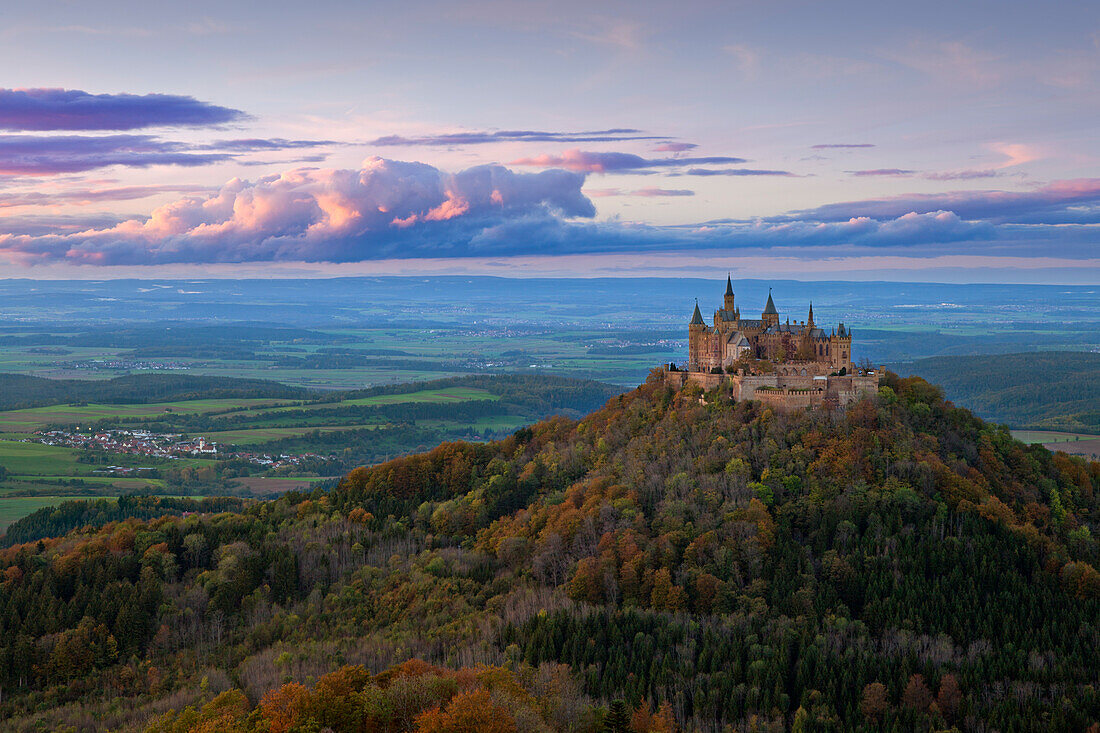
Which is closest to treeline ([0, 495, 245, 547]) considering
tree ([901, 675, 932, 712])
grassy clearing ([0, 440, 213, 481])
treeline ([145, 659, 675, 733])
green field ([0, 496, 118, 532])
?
green field ([0, 496, 118, 532])

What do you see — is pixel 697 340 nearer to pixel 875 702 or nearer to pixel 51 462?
pixel 875 702

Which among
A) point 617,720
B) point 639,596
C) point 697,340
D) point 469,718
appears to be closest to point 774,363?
point 697,340

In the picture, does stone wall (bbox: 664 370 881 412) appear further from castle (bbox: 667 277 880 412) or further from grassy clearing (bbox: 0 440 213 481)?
grassy clearing (bbox: 0 440 213 481)

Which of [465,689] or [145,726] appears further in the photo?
[145,726]

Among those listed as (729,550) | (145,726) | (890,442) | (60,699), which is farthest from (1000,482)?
(60,699)

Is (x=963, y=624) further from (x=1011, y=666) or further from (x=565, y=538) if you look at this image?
(x=565, y=538)
